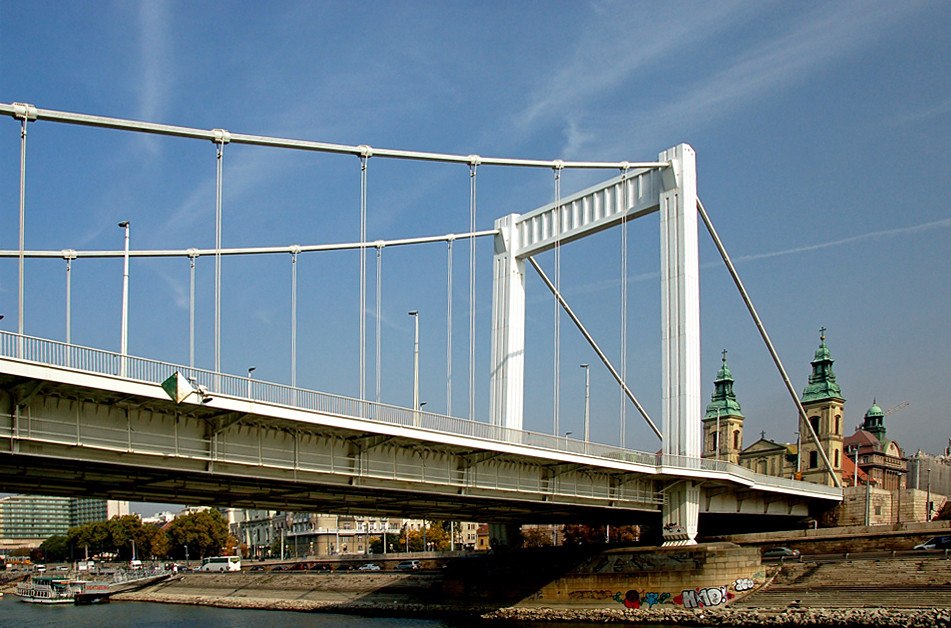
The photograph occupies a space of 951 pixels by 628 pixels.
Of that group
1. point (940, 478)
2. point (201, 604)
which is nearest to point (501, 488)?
point (201, 604)

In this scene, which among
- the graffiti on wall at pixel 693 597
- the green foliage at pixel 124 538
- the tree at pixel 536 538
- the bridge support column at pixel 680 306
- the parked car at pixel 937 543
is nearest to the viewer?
the graffiti on wall at pixel 693 597

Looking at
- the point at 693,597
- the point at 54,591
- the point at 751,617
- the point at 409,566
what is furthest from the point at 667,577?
the point at 54,591

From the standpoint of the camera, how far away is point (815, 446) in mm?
131750

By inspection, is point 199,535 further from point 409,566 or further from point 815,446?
point 815,446

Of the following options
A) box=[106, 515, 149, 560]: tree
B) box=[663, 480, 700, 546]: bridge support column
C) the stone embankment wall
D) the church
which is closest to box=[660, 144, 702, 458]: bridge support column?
box=[663, 480, 700, 546]: bridge support column

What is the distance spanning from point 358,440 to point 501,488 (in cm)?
779

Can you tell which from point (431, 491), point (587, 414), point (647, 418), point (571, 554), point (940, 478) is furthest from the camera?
point (940, 478)

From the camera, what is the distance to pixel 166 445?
28.1 m

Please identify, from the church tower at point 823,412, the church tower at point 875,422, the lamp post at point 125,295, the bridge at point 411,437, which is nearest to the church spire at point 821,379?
the church tower at point 823,412

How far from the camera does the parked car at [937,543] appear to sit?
47375 millimetres

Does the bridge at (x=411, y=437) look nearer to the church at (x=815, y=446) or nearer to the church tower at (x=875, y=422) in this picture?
the church at (x=815, y=446)

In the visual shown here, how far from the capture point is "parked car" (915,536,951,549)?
155 feet

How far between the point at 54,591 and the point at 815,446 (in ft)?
309

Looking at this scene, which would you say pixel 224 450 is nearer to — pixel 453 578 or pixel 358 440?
pixel 358 440
